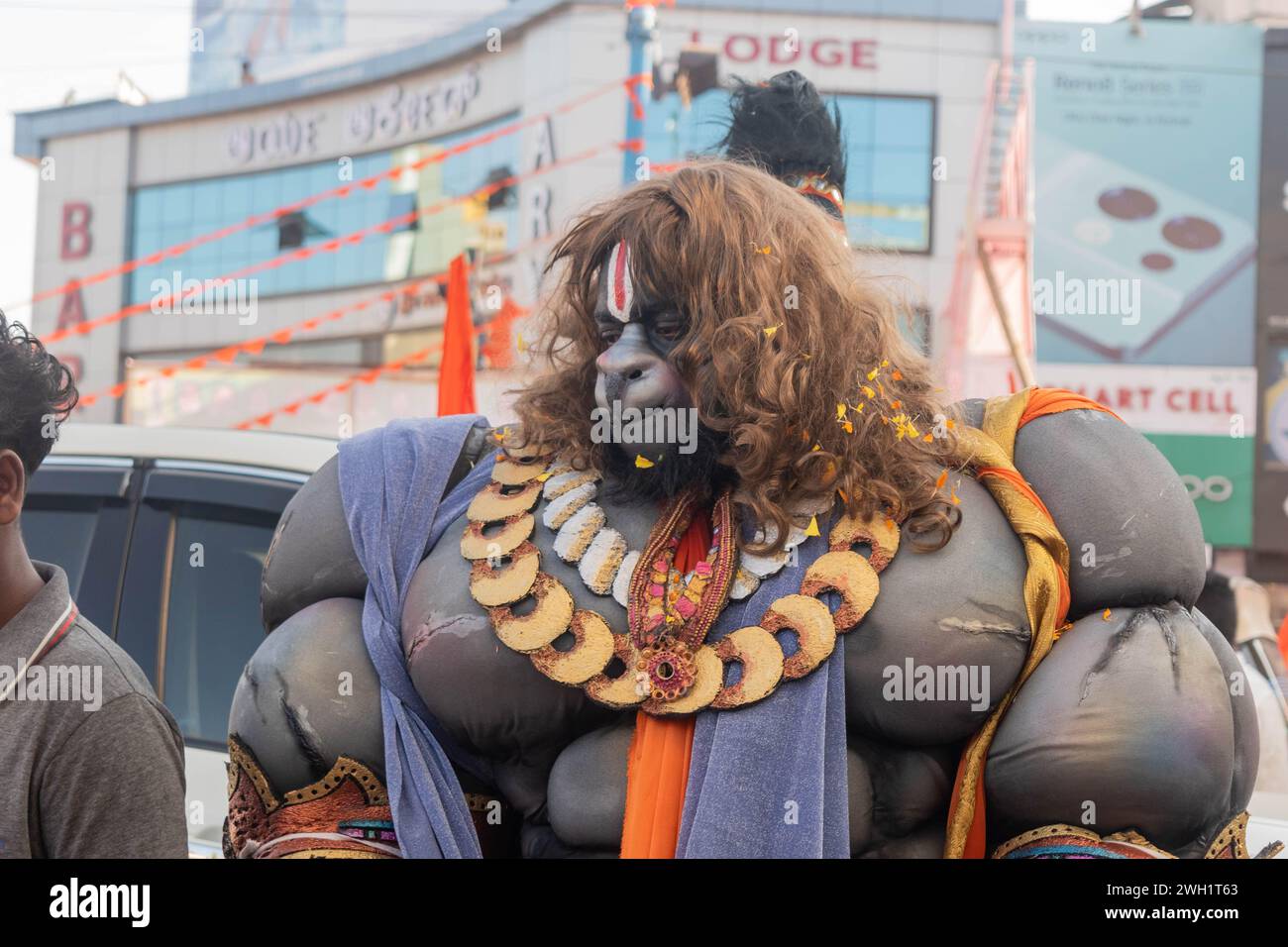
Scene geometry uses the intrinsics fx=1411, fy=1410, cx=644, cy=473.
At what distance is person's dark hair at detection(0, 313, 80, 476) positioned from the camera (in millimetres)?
1922

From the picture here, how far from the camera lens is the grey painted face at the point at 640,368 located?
2113 mm

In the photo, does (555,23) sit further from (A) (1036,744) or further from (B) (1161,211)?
(A) (1036,744)

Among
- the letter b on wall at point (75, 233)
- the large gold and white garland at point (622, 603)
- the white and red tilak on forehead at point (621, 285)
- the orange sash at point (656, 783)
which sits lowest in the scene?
the orange sash at point (656, 783)

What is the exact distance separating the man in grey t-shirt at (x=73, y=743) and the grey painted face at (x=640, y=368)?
30.4 inches

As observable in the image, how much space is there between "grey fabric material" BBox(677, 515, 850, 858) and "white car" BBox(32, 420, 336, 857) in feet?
5.95

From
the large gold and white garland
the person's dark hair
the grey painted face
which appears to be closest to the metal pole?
the grey painted face

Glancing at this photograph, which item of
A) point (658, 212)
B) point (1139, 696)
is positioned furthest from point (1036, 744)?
point (658, 212)

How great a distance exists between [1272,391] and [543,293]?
17.0 metres

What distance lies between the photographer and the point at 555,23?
17891 mm

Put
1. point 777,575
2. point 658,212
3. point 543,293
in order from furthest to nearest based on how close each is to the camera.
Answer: point 543,293
point 658,212
point 777,575

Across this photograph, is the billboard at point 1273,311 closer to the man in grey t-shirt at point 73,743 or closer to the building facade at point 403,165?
the building facade at point 403,165

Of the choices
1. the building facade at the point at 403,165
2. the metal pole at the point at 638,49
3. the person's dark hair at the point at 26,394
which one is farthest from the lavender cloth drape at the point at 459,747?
the building facade at the point at 403,165

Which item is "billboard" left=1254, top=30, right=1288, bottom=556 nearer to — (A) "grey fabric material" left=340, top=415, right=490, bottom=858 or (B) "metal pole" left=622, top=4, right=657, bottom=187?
(B) "metal pole" left=622, top=4, right=657, bottom=187

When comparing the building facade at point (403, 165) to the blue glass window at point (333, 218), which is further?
the blue glass window at point (333, 218)
